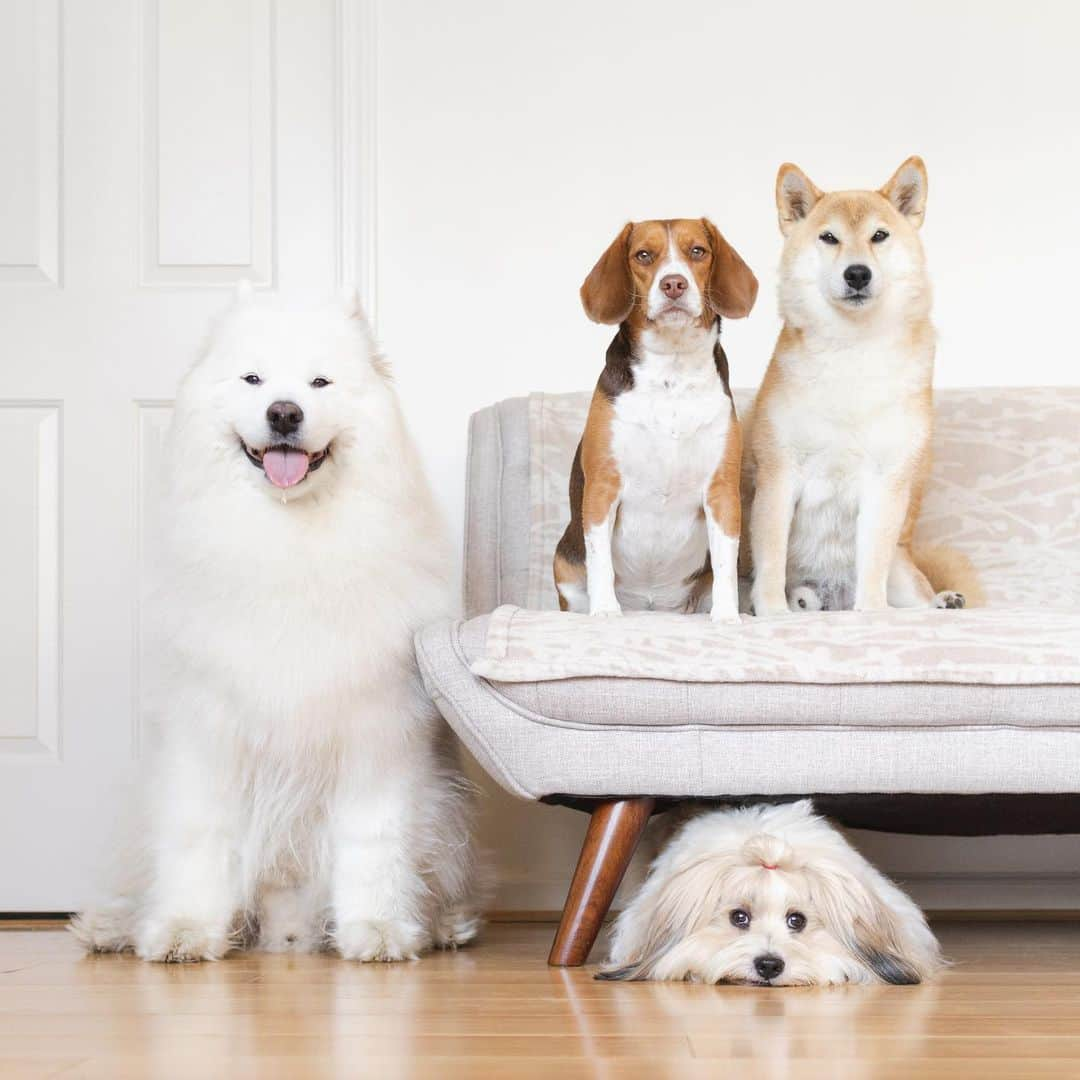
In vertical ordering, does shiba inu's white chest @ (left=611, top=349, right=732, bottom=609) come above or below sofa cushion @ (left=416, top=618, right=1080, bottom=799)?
above

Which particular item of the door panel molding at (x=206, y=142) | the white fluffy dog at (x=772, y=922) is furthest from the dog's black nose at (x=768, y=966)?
A: the door panel molding at (x=206, y=142)

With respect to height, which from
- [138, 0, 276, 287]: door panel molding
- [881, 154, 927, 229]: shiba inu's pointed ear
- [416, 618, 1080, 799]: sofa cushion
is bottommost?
[416, 618, 1080, 799]: sofa cushion

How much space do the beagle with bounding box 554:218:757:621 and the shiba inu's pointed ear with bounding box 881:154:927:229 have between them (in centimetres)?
43

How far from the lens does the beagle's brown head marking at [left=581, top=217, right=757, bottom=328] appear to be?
2436 millimetres

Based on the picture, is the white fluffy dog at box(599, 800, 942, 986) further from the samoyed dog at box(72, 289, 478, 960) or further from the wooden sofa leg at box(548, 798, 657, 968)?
the samoyed dog at box(72, 289, 478, 960)

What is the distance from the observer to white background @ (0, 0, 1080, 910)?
3.38m

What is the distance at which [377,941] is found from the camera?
222cm

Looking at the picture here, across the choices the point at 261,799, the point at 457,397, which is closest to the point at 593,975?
the point at 261,799

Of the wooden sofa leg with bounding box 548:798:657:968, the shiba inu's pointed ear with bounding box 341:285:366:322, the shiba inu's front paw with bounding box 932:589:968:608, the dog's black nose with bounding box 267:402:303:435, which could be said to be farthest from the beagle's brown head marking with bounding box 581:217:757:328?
the wooden sofa leg with bounding box 548:798:657:968

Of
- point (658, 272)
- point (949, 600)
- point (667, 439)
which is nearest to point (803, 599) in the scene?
point (949, 600)

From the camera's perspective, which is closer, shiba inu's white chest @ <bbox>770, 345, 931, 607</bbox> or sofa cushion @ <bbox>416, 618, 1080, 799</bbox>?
sofa cushion @ <bbox>416, 618, 1080, 799</bbox>

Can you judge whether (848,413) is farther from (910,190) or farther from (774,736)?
(774,736)

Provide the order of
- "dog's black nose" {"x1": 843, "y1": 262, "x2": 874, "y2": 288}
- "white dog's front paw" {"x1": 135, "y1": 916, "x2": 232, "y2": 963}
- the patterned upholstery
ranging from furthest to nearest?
"dog's black nose" {"x1": 843, "y1": 262, "x2": 874, "y2": 288} → "white dog's front paw" {"x1": 135, "y1": 916, "x2": 232, "y2": 963} → the patterned upholstery

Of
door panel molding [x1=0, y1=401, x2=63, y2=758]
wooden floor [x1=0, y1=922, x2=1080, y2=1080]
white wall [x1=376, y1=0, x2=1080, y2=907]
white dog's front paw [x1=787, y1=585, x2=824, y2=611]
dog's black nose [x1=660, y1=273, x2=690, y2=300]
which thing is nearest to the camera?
wooden floor [x1=0, y1=922, x2=1080, y2=1080]
